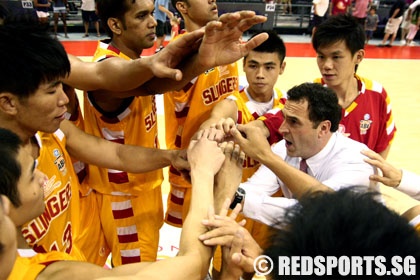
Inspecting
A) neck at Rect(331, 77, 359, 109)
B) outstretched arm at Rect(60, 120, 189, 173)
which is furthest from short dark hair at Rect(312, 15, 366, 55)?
outstretched arm at Rect(60, 120, 189, 173)

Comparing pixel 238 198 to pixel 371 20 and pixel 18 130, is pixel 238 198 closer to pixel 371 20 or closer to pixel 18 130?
pixel 18 130

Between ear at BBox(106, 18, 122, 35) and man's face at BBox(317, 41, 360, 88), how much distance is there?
1.36 m

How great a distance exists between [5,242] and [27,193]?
36cm

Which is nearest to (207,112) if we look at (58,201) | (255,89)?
(255,89)

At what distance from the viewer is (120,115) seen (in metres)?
2.71

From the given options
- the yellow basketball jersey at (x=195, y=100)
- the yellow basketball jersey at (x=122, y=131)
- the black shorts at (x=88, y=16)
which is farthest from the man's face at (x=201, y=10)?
the black shorts at (x=88, y=16)

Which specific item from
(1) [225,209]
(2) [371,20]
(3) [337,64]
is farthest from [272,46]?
(2) [371,20]

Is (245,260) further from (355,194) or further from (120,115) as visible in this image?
(120,115)

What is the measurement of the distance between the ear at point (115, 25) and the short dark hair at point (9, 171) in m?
1.48

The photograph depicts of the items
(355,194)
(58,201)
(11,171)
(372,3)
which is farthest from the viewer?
(372,3)

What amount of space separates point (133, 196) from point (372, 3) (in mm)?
13066

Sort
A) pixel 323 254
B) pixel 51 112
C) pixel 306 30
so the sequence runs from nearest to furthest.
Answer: pixel 323 254, pixel 51 112, pixel 306 30

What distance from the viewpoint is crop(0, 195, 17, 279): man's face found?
3.79 feet

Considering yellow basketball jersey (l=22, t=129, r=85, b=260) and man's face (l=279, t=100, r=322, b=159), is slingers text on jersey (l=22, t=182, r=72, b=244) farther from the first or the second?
man's face (l=279, t=100, r=322, b=159)
